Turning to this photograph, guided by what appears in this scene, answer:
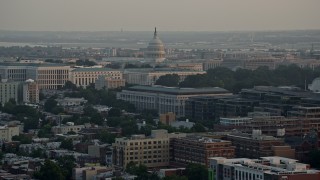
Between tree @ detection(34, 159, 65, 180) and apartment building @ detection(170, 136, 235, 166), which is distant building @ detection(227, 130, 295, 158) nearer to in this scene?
apartment building @ detection(170, 136, 235, 166)

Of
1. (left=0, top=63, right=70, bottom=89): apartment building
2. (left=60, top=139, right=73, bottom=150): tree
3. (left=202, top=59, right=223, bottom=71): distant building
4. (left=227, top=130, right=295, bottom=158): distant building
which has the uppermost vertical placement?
(left=227, top=130, right=295, bottom=158): distant building

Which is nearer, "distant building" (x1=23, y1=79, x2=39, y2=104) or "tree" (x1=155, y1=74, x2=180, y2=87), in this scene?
"distant building" (x1=23, y1=79, x2=39, y2=104)

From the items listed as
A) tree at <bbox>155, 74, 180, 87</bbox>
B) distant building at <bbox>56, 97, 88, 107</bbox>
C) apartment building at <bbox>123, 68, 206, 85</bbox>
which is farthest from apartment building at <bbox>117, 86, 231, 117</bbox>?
apartment building at <bbox>123, 68, 206, 85</bbox>

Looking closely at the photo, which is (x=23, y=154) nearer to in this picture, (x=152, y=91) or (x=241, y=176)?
(x=241, y=176)

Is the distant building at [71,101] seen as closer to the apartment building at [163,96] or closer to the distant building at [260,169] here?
the apartment building at [163,96]

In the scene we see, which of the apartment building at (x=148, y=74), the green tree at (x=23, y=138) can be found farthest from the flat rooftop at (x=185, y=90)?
the green tree at (x=23, y=138)

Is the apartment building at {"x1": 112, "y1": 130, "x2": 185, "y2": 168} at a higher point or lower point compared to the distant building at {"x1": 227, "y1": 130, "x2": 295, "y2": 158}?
lower
